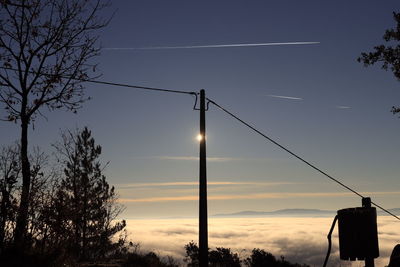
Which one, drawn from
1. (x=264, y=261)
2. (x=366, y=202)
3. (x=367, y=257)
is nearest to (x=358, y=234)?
(x=367, y=257)

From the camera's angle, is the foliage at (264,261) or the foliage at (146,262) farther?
the foliage at (264,261)

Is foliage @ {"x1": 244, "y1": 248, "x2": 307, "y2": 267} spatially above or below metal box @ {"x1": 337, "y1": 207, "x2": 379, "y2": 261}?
below

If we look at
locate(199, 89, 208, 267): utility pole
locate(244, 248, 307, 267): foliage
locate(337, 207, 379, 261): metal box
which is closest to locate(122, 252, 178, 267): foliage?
locate(199, 89, 208, 267): utility pole

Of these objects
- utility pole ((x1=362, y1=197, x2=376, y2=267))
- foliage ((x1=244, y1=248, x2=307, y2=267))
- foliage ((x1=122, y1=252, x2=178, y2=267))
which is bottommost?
foliage ((x1=244, y1=248, x2=307, y2=267))

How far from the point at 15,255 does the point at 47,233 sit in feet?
4.82

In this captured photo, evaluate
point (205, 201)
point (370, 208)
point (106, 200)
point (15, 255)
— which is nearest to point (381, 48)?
point (205, 201)

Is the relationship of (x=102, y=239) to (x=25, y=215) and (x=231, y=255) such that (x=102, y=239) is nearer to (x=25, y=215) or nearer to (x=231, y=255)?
(x=231, y=255)

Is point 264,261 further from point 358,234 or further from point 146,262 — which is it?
point 358,234

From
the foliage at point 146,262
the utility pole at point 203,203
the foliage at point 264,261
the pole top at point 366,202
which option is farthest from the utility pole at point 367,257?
the foliage at point 264,261

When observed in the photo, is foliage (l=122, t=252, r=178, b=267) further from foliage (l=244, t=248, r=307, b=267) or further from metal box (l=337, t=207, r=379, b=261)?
metal box (l=337, t=207, r=379, b=261)

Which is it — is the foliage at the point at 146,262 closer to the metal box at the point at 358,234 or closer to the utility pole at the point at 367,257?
the metal box at the point at 358,234

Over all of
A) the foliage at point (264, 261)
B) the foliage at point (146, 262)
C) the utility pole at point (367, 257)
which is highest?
the utility pole at point (367, 257)

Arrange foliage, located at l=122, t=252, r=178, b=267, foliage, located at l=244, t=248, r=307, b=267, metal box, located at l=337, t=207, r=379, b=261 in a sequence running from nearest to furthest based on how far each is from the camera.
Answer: metal box, located at l=337, t=207, r=379, b=261
foliage, located at l=122, t=252, r=178, b=267
foliage, located at l=244, t=248, r=307, b=267

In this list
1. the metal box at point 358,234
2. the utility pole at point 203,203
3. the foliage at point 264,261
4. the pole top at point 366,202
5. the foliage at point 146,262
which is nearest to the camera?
the metal box at point 358,234
